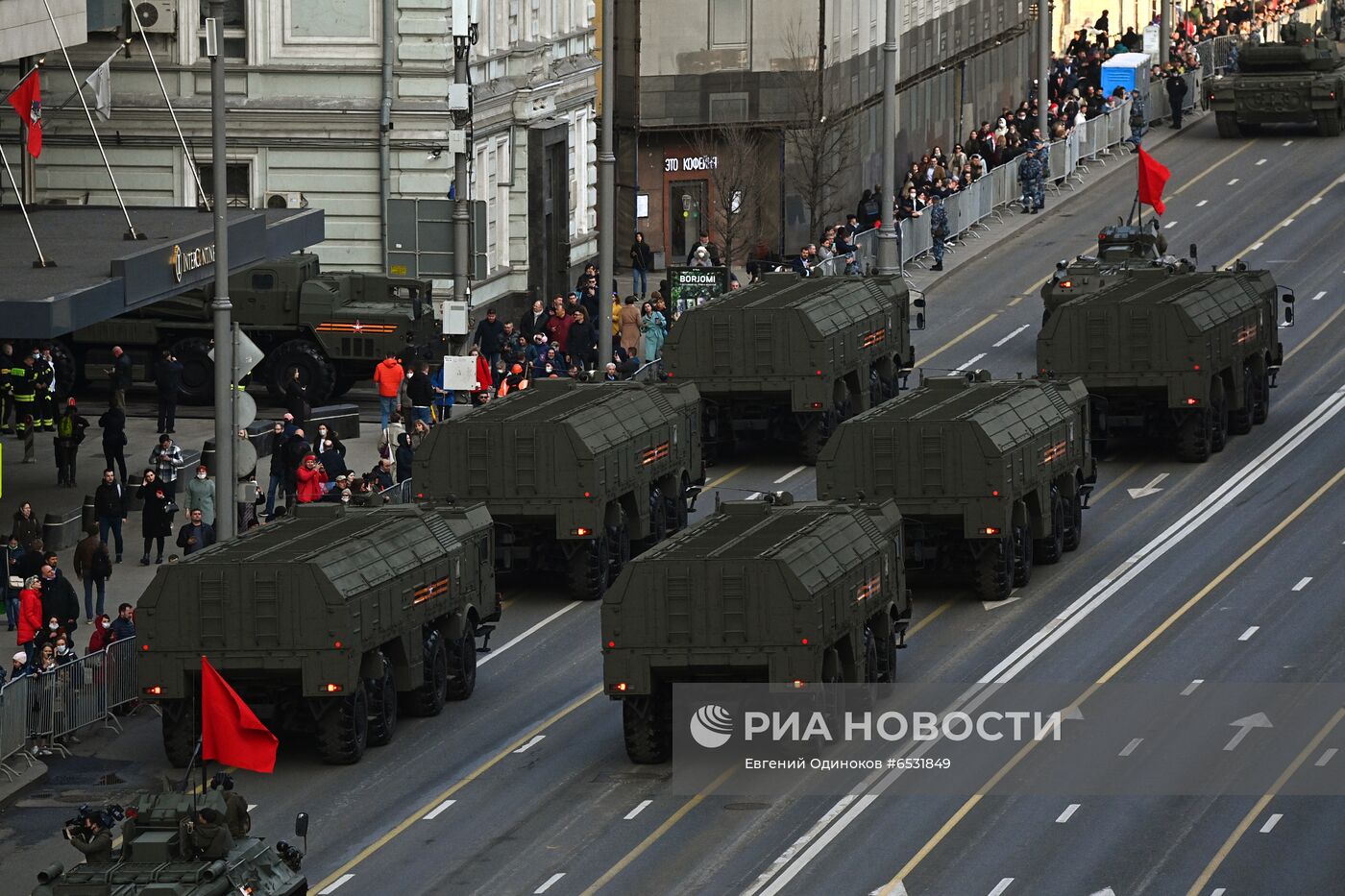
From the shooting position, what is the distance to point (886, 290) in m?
56.2

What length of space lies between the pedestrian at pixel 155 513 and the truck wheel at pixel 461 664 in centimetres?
691

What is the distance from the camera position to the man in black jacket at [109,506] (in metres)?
44.9

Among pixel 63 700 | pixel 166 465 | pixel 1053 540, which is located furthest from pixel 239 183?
pixel 63 700

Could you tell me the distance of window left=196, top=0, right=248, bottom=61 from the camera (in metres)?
60.8

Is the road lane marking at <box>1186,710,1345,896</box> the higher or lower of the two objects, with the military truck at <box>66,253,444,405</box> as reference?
lower

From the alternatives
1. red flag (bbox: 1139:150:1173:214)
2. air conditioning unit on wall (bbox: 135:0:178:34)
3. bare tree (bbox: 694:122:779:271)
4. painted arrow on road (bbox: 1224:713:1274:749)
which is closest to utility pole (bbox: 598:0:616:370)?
air conditioning unit on wall (bbox: 135:0:178:34)

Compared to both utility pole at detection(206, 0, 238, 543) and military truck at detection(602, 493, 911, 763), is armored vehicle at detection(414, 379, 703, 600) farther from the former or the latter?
military truck at detection(602, 493, 911, 763)

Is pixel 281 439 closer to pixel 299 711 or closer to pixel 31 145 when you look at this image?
pixel 31 145

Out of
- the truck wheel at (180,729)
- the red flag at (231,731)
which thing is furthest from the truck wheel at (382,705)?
the red flag at (231,731)

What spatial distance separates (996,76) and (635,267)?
33974 millimetres

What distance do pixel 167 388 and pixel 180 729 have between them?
1802 centimetres

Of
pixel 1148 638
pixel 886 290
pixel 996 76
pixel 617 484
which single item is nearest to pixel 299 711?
pixel 617 484

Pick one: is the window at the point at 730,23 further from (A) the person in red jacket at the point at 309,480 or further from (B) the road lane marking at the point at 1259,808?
(B) the road lane marking at the point at 1259,808

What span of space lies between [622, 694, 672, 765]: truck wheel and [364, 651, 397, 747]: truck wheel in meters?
3.03
